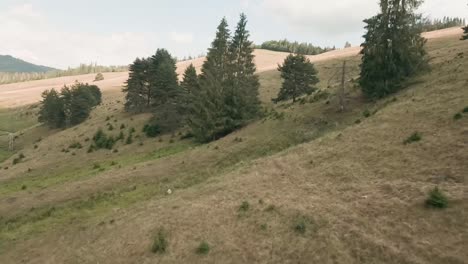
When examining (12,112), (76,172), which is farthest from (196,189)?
(12,112)

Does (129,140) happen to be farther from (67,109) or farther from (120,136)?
(67,109)

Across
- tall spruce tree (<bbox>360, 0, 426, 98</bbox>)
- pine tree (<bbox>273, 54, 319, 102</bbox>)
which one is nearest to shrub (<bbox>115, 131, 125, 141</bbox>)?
pine tree (<bbox>273, 54, 319, 102</bbox>)

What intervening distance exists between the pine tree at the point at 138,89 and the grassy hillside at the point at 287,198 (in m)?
33.4

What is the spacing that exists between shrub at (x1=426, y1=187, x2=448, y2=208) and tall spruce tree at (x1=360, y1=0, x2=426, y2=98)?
26105 millimetres

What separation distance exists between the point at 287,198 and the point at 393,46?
27.0m

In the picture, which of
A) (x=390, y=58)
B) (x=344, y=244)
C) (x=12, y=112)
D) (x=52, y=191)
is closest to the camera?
(x=344, y=244)

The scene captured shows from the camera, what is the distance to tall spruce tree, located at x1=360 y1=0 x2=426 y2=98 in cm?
4447

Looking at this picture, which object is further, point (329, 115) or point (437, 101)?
point (329, 115)

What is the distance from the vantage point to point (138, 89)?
80688 mm

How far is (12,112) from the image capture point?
143 metres

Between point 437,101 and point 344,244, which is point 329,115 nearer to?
point 437,101

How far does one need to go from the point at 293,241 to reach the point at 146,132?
49437 mm

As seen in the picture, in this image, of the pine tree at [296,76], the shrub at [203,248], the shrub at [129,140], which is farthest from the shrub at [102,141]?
the shrub at [203,248]

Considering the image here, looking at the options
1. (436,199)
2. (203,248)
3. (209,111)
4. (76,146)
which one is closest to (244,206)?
(203,248)
